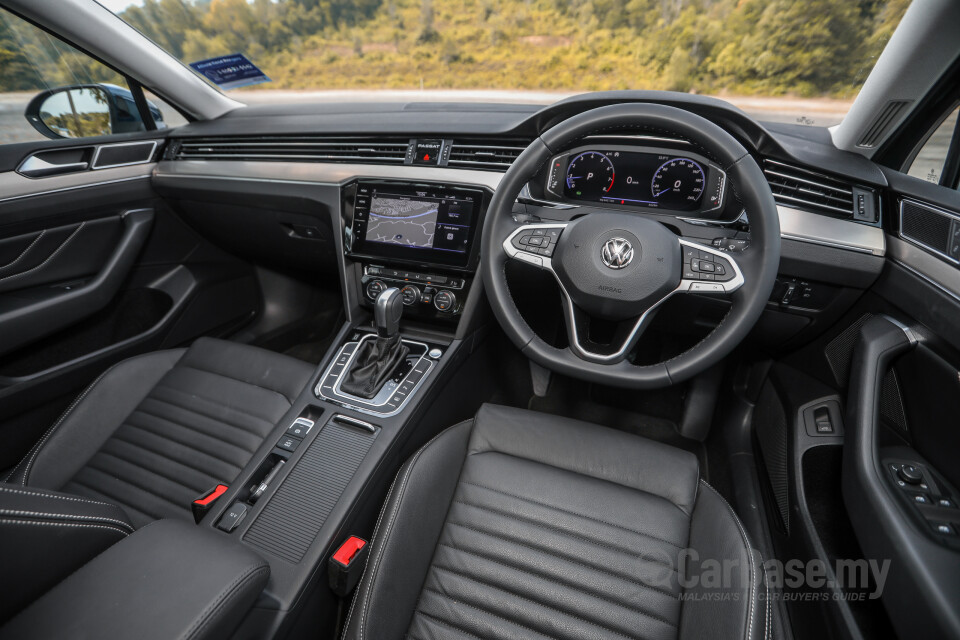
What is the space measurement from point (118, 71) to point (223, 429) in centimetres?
160

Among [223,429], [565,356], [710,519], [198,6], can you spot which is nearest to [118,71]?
[198,6]

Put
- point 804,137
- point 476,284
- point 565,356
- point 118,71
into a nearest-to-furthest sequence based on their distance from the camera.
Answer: point 565,356, point 804,137, point 476,284, point 118,71

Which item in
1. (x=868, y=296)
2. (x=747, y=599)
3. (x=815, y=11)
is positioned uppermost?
(x=815, y=11)

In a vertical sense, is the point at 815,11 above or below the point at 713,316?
above

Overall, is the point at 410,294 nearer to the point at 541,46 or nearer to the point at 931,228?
the point at 541,46

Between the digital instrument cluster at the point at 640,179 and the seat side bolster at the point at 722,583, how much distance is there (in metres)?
0.81

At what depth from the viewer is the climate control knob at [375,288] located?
5.84ft

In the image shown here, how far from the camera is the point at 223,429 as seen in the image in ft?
5.15

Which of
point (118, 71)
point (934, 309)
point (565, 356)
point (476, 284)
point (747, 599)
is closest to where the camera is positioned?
point (747, 599)

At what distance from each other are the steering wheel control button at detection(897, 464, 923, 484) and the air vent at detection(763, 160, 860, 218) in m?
0.67

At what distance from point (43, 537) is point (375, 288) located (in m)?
1.18

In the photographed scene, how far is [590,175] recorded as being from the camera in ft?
4.91

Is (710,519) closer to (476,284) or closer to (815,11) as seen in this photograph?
(476,284)

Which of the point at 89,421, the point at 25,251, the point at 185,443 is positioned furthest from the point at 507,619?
the point at 25,251
